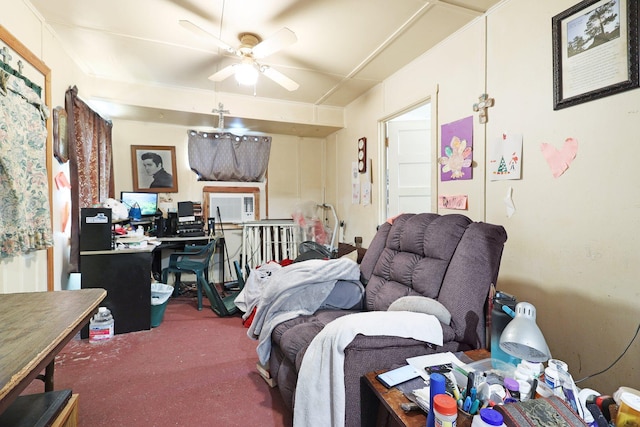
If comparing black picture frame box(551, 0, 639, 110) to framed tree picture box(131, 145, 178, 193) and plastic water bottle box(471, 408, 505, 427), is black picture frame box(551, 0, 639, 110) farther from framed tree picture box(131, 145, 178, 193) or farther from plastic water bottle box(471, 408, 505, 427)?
framed tree picture box(131, 145, 178, 193)

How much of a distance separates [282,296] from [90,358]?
1605mm

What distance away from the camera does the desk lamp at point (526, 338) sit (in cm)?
99

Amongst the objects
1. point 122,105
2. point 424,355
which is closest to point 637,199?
point 424,355

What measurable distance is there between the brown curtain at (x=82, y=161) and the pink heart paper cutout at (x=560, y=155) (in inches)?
136

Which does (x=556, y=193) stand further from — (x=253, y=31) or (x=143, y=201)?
(x=143, y=201)

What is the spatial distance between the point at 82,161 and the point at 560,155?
3570mm

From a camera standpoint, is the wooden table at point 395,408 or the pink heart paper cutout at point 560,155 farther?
the pink heart paper cutout at point 560,155

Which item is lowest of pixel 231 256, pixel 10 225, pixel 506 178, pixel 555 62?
pixel 231 256

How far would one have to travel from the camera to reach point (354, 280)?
2.01 meters

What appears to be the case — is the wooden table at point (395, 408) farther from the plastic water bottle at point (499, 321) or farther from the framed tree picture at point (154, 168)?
the framed tree picture at point (154, 168)

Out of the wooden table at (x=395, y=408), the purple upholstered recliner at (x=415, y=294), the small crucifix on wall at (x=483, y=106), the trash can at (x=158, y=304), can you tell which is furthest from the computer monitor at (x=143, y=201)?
the small crucifix on wall at (x=483, y=106)

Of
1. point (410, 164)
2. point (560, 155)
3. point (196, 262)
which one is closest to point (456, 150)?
point (560, 155)

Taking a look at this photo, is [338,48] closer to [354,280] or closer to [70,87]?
Result: [354,280]

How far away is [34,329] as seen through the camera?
0.90m
